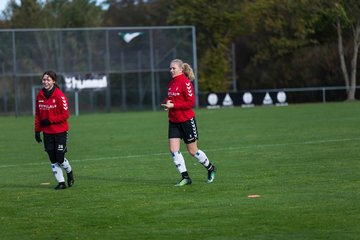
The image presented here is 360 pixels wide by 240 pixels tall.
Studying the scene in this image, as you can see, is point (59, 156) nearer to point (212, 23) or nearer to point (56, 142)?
point (56, 142)

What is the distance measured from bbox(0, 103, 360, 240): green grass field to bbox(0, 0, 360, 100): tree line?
4254 centimetres

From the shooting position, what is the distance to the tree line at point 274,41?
2640 inches

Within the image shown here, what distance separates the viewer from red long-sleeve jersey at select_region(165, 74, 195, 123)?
14.2 meters

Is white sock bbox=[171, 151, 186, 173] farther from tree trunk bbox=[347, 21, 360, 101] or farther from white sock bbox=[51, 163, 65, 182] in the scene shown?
tree trunk bbox=[347, 21, 360, 101]

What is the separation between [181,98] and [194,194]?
1950 mm

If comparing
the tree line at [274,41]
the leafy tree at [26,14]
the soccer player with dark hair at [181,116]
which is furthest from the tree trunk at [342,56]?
the soccer player with dark hair at [181,116]

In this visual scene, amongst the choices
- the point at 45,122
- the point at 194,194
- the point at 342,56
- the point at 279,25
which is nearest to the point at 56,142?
the point at 45,122

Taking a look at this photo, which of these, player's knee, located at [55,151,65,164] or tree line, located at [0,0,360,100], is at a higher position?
tree line, located at [0,0,360,100]

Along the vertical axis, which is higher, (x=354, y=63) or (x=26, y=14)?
(x=26, y=14)

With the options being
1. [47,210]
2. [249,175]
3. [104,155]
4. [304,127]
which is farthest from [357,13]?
[47,210]

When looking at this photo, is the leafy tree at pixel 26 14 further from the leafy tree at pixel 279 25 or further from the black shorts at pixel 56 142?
the black shorts at pixel 56 142

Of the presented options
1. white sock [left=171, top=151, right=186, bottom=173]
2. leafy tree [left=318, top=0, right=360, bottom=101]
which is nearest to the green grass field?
white sock [left=171, top=151, right=186, bottom=173]

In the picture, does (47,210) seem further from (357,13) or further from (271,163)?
(357,13)

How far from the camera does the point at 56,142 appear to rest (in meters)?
14.4
